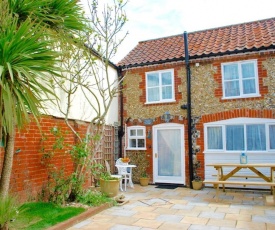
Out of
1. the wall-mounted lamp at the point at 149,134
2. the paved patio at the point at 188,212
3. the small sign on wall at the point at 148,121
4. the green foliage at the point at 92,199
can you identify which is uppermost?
the small sign on wall at the point at 148,121

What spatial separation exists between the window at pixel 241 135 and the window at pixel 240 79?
37.2 inches

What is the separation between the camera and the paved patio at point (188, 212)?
4.94 meters

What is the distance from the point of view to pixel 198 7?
7.58m

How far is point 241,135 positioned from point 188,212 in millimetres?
4046

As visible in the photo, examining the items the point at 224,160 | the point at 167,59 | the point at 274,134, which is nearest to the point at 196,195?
the point at 224,160

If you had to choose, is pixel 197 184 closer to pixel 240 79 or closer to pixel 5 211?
pixel 240 79

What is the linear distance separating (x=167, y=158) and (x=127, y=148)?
1.69 meters

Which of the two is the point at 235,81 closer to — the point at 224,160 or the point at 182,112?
the point at 182,112

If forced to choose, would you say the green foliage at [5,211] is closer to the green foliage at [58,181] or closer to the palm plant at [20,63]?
the palm plant at [20,63]

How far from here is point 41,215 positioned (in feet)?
16.3

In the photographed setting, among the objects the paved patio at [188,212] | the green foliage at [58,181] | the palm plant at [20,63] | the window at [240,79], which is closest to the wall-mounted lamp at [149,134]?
the paved patio at [188,212]

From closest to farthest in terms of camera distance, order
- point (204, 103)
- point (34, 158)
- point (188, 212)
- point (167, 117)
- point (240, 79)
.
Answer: point (188, 212) < point (34, 158) < point (240, 79) < point (204, 103) < point (167, 117)

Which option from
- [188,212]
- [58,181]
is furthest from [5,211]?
[188,212]

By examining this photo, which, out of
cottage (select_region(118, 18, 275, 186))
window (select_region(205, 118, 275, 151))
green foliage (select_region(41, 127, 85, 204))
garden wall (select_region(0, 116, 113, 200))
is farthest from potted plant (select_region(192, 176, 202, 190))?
garden wall (select_region(0, 116, 113, 200))
